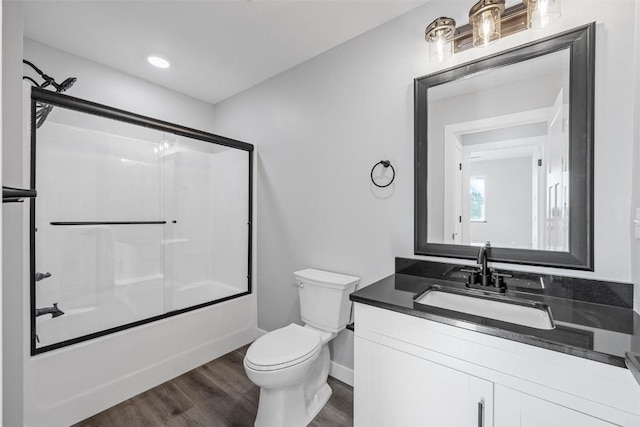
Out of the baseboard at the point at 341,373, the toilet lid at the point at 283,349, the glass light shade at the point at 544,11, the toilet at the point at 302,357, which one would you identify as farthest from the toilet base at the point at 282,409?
→ the glass light shade at the point at 544,11

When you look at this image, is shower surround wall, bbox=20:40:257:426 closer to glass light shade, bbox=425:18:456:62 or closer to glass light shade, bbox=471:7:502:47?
glass light shade, bbox=425:18:456:62

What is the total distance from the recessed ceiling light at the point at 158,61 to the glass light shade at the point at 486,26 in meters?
2.15

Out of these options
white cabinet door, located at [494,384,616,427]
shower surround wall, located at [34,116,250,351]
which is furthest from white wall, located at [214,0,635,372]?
white cabinet door, located at [494,384,616,427]

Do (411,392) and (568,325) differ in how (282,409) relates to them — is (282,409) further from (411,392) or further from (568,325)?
(568,325)

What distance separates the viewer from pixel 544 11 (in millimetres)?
1319

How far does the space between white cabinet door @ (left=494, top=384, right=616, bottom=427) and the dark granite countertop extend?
19 cm

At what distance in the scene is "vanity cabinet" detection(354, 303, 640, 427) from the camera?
906mm

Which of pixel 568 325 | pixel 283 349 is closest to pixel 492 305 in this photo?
pixel 568 325

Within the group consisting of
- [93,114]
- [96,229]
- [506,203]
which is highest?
[93,114]

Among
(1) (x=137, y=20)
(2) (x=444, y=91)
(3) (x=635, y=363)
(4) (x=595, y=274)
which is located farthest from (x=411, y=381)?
(1) (x=137, y=20)

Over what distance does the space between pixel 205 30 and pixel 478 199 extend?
1.98 metres

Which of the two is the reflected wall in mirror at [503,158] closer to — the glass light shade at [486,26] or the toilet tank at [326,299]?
the glass light shade at [486,26]

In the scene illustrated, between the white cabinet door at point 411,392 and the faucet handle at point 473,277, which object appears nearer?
the white cabinet door at point 411,392

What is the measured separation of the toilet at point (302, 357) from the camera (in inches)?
61.9
